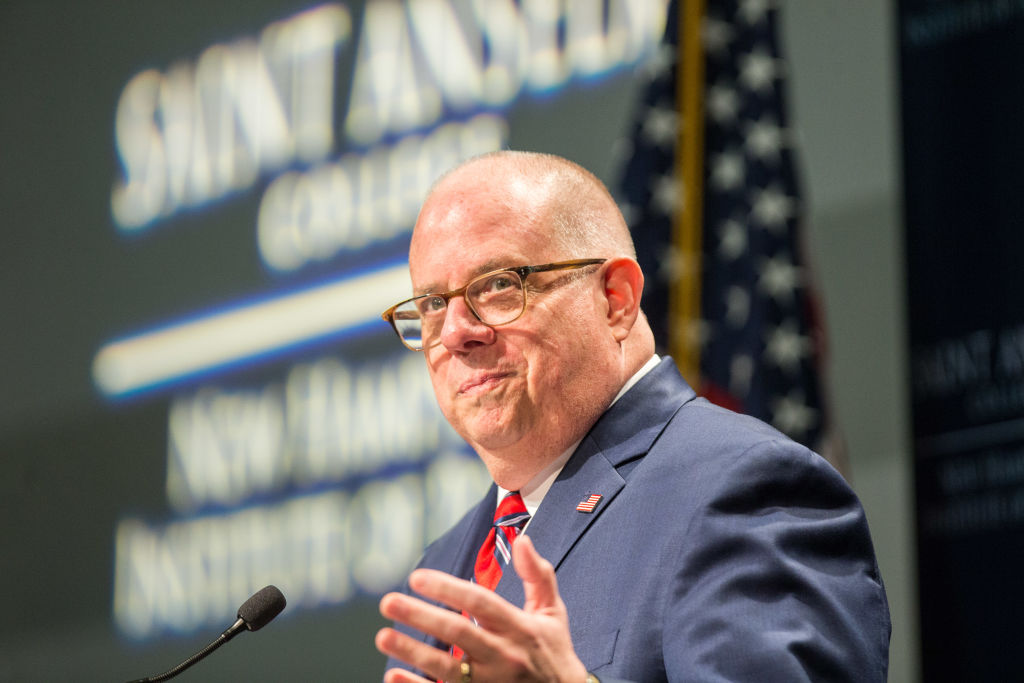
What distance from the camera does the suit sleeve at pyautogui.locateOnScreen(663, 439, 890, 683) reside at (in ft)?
5.26

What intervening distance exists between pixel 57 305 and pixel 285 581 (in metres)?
2.18

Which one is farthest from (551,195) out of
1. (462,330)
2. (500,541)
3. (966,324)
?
(966,324)

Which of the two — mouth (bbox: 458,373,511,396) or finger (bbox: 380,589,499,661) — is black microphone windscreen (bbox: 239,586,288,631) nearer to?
mouth (bbox: 458,373,511,396)

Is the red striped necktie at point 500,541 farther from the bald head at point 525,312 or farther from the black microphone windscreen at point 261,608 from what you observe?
the black microphone windscreen at point 261,608

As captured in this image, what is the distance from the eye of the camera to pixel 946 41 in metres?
3.80

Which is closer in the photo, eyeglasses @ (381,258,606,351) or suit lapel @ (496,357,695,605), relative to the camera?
suit lapel @ (496,357,695,605)

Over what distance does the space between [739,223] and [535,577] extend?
8.95 feet

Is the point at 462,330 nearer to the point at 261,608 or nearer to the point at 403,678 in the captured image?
the point at 261,608

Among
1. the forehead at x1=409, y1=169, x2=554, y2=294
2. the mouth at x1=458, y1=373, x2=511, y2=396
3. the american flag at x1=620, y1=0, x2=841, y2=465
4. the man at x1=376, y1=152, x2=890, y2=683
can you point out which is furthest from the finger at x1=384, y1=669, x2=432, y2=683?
the american flag at x1=620, y1=0, x2=841, y2=465

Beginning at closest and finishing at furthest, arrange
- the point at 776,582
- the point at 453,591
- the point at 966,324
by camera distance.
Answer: the point at 453,591
the point at 776,582
the point at 966,324

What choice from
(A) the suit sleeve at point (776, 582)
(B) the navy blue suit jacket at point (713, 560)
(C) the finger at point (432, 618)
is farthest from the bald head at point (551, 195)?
(C) the finger at point (432, 618)

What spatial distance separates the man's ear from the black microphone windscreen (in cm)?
78

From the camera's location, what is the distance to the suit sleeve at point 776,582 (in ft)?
5.26

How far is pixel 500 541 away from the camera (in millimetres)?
2244
